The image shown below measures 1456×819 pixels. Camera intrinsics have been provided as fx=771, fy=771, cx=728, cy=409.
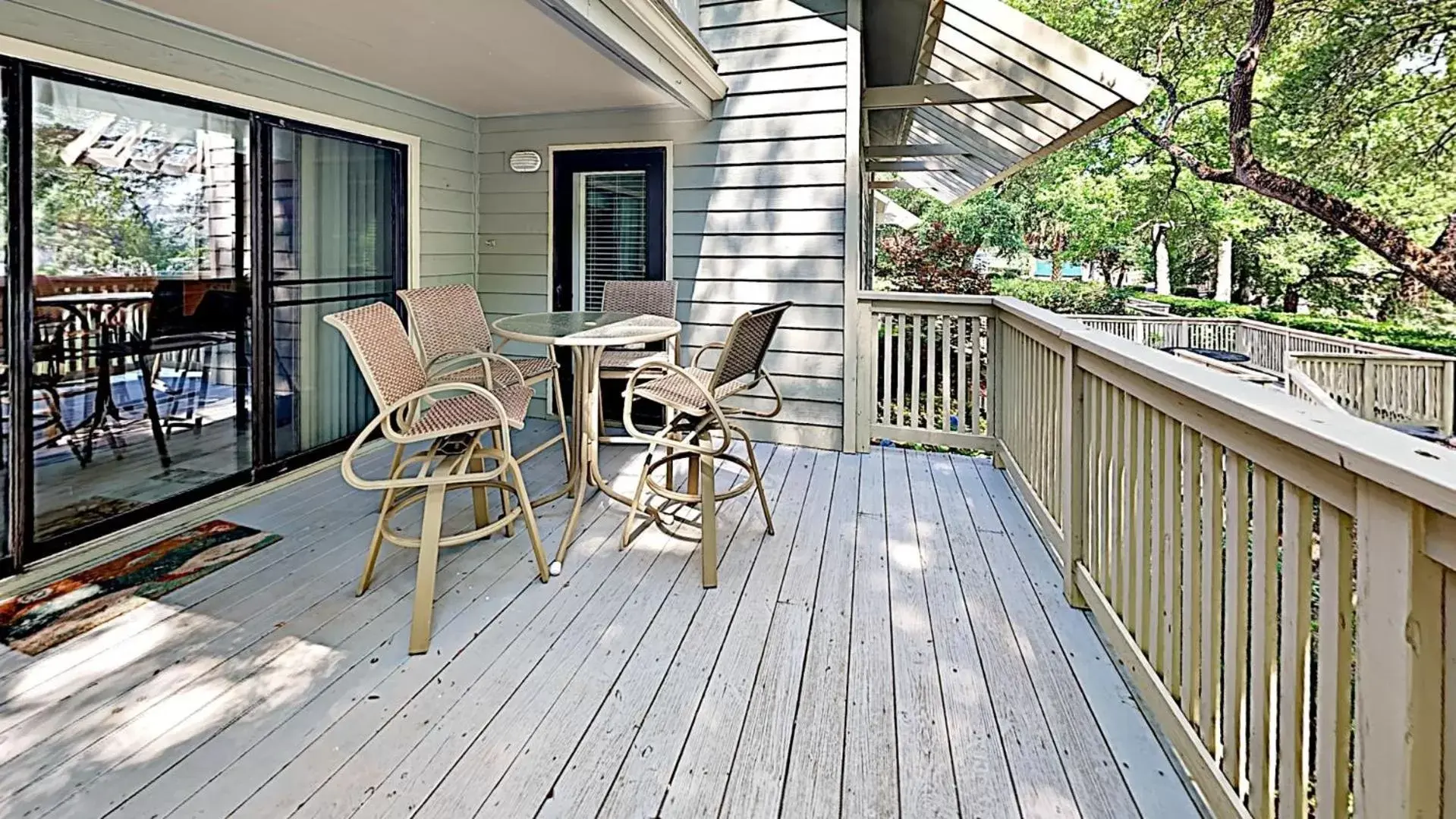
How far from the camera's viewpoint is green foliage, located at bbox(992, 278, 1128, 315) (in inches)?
712

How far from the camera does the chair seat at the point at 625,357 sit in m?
4.02

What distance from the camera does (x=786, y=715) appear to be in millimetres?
1969

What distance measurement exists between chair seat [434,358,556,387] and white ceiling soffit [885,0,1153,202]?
3.10 meters

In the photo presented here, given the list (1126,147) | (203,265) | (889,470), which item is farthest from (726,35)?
(1126,147)

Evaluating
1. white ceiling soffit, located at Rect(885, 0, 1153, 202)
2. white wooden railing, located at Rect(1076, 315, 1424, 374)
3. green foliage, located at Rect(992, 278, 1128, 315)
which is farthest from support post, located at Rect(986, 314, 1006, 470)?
green foliage, located at Rect(992, 278, 1128, 315)

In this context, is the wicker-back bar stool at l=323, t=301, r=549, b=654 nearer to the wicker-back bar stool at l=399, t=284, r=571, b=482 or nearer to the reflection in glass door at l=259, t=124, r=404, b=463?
the wicker-back bar stool at l=399, t=284, r=571, b=482

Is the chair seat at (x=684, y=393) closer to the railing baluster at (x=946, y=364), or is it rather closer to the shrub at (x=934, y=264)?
the railing baluster at (x=946, y=364)

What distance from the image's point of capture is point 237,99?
358cm

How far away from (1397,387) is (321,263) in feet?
33.3

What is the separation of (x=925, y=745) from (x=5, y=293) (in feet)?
10.7

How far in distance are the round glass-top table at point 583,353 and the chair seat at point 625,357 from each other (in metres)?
0.28

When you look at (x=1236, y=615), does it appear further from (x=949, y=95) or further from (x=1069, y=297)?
(x=1069, y=297)

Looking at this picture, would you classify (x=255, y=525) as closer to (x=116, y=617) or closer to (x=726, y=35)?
(x=116, y=617)

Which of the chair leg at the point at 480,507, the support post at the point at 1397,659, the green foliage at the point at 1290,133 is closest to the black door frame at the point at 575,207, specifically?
the chair leg at the point at 480,507
